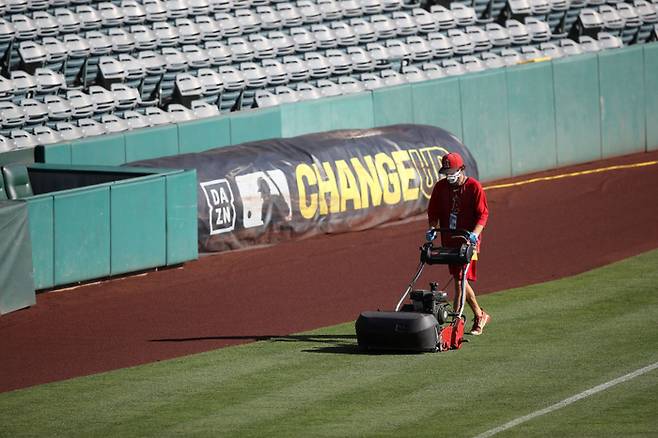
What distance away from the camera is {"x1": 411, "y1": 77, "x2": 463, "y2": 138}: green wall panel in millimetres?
23375

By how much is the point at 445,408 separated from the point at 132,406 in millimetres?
2576

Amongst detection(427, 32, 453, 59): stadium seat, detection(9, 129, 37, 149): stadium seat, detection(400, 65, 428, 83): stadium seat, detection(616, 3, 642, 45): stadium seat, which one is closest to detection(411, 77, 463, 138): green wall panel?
detection(400, 65, 428, 83): stadium seat

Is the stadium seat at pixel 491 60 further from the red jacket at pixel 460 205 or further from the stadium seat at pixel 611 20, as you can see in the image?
the red jacket at pixel 460 205

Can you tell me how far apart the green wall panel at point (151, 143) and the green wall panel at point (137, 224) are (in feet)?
6.95

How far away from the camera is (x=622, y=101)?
26.4 m

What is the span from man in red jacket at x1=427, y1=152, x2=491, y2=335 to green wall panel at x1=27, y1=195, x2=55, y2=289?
5417mm

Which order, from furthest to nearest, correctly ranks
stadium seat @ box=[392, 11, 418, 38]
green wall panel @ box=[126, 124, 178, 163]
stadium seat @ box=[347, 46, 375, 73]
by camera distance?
stadium seat @ box=[392, 11, 418, 38]
stadium seat @ box=[347, 46, 375, 73]
green wall panel @ box=[126, 124, 178, 163]

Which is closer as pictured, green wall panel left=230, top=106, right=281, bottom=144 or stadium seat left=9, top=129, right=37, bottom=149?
stadium seat left=9, top=129, right=37, bottom=149

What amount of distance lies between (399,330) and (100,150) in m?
8.20

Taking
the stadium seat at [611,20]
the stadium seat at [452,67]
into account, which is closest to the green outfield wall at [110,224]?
the stadium seat at [452,67]

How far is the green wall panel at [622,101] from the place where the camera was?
26.0m

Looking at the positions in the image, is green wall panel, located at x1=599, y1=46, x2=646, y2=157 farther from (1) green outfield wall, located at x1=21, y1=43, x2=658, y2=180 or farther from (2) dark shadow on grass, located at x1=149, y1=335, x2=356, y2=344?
(2) dark shadow on grass, located at x1=149, y1=335, x2=356, y2=344

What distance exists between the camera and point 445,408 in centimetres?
1052

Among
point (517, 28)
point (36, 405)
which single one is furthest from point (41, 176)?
point (517, 28)
